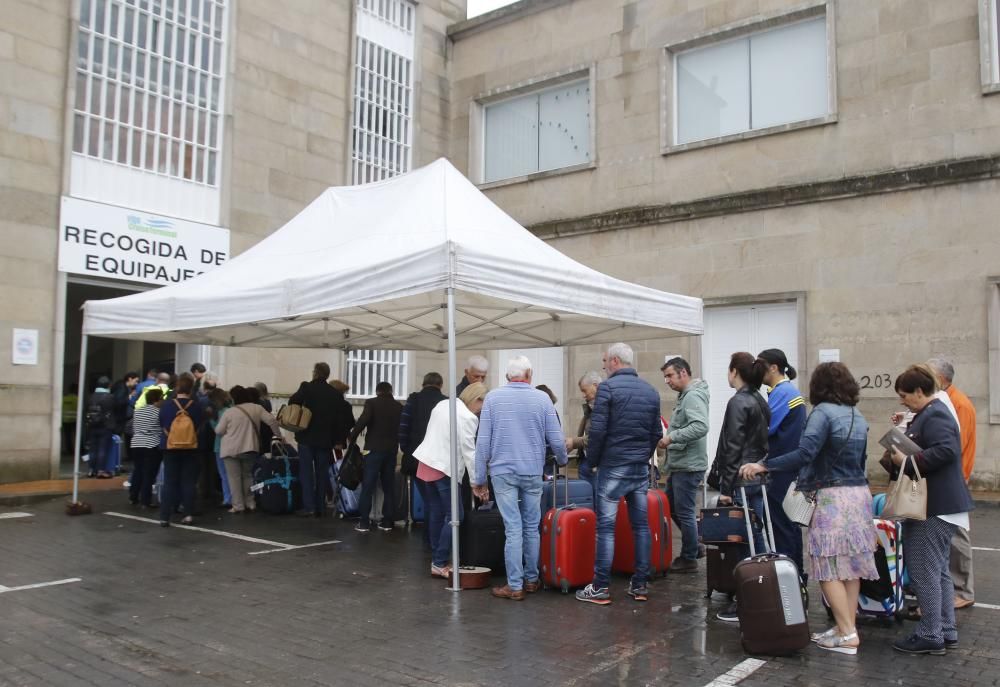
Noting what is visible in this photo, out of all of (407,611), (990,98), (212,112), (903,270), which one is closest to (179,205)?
(212,112)

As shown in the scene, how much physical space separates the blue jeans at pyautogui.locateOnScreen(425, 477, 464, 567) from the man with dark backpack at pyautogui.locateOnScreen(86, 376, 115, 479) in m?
8.54

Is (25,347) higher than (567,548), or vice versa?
(25,347)

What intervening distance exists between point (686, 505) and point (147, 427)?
6751mm

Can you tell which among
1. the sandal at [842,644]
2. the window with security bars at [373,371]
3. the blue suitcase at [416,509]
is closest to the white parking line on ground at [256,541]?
the blue suitcase at [416,509]

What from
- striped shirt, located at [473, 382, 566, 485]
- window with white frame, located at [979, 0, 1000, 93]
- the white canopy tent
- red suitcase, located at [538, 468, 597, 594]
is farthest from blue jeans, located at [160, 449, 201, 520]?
window with white frame, located at [979, 0, 1000, 93]

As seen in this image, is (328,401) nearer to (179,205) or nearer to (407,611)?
(407,611)

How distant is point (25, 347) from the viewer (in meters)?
12.3

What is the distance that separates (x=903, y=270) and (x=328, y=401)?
334 inches

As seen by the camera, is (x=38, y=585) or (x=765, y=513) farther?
(x=38, y=585)

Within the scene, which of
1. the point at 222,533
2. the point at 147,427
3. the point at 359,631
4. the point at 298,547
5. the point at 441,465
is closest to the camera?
the point at 359,631

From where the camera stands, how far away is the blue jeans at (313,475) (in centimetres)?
1034

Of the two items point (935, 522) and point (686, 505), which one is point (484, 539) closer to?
point (686, 505)

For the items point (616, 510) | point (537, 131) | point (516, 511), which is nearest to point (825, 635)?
point (616, 510)

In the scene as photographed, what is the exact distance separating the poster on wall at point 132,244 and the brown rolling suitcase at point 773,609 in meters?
11.1
